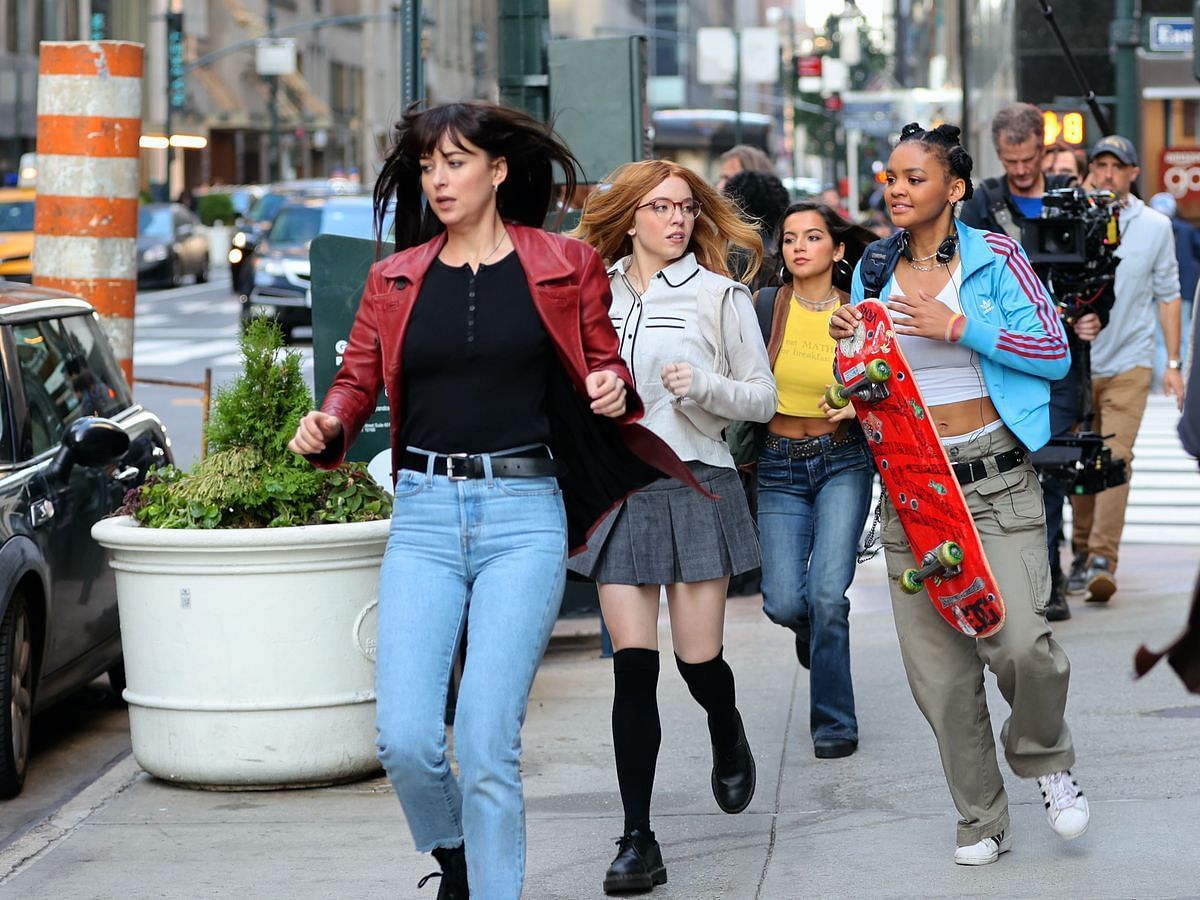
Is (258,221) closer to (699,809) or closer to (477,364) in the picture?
(699,809)

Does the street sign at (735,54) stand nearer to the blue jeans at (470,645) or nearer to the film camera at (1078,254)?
the film camera at (1078,254)

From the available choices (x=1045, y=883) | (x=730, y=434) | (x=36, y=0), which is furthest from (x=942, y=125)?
(x=36, y=0)

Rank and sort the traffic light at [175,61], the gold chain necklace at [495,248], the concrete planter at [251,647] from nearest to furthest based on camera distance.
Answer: the gold chain necklace at [495,248]
the concrete planter at [251,647]
the traffic light at [175,61]

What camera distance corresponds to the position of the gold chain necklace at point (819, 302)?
653 cm

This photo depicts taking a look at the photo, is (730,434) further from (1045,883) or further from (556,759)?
(1045,883)

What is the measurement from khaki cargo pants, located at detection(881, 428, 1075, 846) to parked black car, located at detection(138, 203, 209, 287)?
33.3 m

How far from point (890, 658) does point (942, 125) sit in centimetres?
333

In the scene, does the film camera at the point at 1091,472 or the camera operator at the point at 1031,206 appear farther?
the film camera at the point at 1091,472

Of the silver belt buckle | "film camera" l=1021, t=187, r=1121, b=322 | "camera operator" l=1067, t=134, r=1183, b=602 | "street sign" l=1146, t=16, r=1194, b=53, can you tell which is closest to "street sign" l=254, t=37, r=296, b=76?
"street sign" l=1146, t=16, r=1194, b=53

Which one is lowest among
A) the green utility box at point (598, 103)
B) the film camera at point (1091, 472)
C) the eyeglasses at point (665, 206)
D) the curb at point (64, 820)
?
the curb at point (64, 820)

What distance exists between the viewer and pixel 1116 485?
336 inches

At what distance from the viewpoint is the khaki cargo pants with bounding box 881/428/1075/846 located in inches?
199

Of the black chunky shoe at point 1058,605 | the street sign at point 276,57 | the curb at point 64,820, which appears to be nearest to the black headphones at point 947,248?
the curb at point 64,820

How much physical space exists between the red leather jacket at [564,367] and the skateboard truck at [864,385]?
622 millimetres
